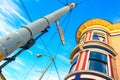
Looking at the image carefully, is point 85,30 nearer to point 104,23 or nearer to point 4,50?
point 104,23

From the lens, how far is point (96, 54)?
1739 centimetres

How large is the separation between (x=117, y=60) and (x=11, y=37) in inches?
484

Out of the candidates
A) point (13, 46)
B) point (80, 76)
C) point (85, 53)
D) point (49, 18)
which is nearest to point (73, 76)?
point (80, 76)

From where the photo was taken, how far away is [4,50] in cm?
861

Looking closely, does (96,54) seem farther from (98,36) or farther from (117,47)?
(98,36)

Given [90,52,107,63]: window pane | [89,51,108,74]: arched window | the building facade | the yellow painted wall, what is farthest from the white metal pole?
the yellow painted wall

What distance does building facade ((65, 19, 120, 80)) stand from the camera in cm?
1458

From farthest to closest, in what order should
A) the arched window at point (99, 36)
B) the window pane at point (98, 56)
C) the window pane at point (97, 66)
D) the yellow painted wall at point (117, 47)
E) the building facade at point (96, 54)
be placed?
the arched window at point (99, 36), the yellow painted wall at point (117, 47), the window pane at point (98, 56), the window pane at point (97, 66), the building facade at point (96, 54)

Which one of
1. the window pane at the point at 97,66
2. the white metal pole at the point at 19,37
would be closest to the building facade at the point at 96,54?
the window pane at the point at 97,66

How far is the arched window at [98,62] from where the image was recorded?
1552cm

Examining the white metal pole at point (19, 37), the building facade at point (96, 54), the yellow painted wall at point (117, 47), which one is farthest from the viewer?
the yellow painted wall at point (117, 47)

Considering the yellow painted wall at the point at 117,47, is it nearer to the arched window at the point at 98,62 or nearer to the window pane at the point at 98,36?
the window pane at the point at 98,36

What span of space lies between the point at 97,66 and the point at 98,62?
0.66 m

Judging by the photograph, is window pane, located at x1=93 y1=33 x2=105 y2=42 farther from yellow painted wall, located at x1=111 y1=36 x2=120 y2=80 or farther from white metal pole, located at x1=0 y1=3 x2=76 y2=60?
white metal pole, located at x1=0 y1=3 x2=76 y2=60
